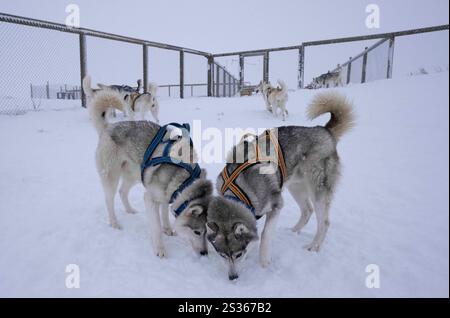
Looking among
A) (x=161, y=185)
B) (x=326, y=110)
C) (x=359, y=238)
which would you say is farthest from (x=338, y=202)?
(x=161, y=185)

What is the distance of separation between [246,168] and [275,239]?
88 cm

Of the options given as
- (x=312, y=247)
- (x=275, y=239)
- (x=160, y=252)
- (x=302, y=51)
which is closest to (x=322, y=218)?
(x=312, y=247)

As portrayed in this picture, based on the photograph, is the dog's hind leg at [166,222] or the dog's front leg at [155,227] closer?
the dog's front leg at [155,227]

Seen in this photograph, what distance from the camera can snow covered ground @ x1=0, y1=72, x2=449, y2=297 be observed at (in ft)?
6.71

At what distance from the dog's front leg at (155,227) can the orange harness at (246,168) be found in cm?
68

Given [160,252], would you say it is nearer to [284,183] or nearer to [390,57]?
[284,183]

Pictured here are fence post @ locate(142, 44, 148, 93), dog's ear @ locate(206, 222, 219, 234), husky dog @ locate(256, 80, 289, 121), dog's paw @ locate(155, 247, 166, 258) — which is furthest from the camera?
fence post @ locate(142, 44, 148, 93)

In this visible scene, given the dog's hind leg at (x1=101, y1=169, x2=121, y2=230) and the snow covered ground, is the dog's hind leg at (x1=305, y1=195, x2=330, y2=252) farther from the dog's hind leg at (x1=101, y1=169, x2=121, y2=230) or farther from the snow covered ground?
the dog's hind leg at (x1=101, y1=169, x2=121, y2=230)

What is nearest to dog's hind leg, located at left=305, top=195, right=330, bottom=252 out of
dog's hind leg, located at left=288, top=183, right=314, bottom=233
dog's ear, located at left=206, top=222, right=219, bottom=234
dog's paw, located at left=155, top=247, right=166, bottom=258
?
dog's hind leg, located at left=288, top=183, right=314, bottom=233

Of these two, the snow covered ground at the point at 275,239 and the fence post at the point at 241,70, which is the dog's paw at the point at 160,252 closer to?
the snow covered ground at the point at 275,239

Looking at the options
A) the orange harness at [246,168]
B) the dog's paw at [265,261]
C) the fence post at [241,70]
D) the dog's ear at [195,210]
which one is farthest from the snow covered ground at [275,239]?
the fence post at [241,70]

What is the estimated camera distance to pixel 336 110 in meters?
2.87

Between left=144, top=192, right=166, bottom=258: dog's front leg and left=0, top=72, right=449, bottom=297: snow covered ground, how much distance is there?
87 mm

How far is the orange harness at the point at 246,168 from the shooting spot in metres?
2.40
